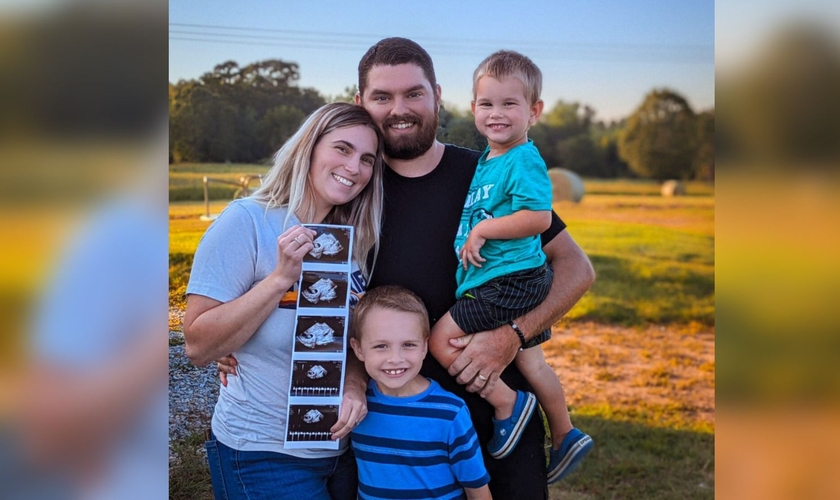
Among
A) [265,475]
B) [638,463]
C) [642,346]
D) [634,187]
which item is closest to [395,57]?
[265,475]

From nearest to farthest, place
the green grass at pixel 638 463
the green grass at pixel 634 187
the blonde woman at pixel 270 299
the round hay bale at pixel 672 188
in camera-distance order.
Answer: the blonde woman at pixel 270 299 → the green grass at pixel 638 463 → the green grass at pixel 634 187 → the round hay bale at pixel 672 188

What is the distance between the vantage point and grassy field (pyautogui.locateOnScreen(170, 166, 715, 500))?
17.7ft

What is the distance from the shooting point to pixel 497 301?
7.55 feet

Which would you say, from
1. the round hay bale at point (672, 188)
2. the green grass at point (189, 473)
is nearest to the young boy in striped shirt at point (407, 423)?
the green grass at point (189, 473)

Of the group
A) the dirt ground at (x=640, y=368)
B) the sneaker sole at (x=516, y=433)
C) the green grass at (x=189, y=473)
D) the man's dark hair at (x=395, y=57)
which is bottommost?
the dirt ground at (x=640, y=368)

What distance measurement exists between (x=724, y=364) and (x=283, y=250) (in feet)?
6.32

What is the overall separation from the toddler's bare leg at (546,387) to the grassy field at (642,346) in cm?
250

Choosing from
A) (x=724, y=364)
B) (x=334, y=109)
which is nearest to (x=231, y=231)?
(x=334, y=109)

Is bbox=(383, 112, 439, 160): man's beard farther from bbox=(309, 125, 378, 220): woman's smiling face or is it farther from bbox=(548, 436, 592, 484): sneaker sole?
bbox=(548, 436, 592, 484): sneaker sole

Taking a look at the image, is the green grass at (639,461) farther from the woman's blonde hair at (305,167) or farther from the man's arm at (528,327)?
the woman's blonde hair at (305,167)

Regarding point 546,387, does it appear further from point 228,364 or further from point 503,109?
point 228,364

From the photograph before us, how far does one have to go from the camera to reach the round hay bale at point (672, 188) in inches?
287

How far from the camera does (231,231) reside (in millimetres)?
2125

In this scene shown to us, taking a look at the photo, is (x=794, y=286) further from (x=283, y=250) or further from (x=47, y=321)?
(x=47, y=321)
